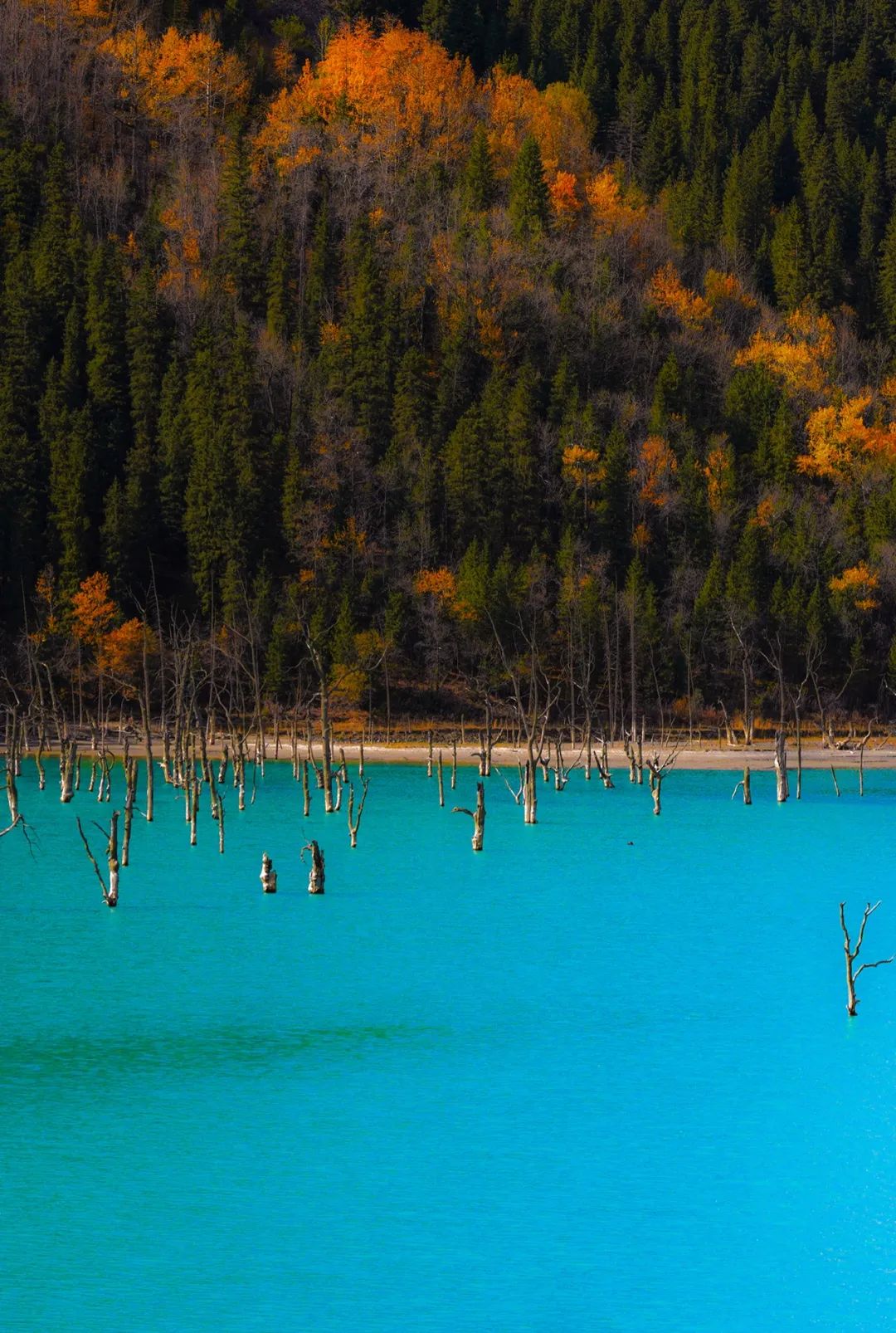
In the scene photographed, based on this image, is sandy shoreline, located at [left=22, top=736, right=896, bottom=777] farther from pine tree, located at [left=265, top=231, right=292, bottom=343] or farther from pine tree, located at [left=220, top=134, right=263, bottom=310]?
pine tree, located at [left=220, top=134, right=263, bottom=310]

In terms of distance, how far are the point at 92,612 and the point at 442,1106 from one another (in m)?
70.9

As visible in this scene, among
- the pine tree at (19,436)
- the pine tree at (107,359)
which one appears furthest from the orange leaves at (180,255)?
the pine tree at (19,436)

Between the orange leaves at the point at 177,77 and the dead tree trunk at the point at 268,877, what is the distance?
113 metres

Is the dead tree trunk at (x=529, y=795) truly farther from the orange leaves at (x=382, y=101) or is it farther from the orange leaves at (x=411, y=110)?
the orange leaves at (x=382, y=101)

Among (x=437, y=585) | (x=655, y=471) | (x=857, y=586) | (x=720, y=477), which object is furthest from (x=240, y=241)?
(x=857, y=586)

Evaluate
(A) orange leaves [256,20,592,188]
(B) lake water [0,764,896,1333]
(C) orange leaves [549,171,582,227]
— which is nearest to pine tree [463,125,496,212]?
(A) orange leaves [256,20,592,188]

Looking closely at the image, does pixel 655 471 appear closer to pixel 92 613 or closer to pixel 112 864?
pixel 92 613

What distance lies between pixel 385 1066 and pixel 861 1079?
22.2 ft

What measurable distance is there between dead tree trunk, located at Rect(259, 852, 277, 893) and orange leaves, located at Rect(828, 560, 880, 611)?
63.4 metres

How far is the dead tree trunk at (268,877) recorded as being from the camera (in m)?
38.8

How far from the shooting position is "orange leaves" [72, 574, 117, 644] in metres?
90.7

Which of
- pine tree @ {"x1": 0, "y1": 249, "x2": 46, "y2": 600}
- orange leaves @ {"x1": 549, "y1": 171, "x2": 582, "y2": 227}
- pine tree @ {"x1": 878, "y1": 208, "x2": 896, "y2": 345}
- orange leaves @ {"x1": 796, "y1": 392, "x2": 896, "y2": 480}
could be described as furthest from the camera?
orange leaves @ {"x1": 549, "y1": 171, "x2": 582, "y2": 227}

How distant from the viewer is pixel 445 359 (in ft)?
378

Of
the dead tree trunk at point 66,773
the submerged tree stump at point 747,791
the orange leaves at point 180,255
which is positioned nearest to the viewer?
the dead tree trunk at point 66,773
